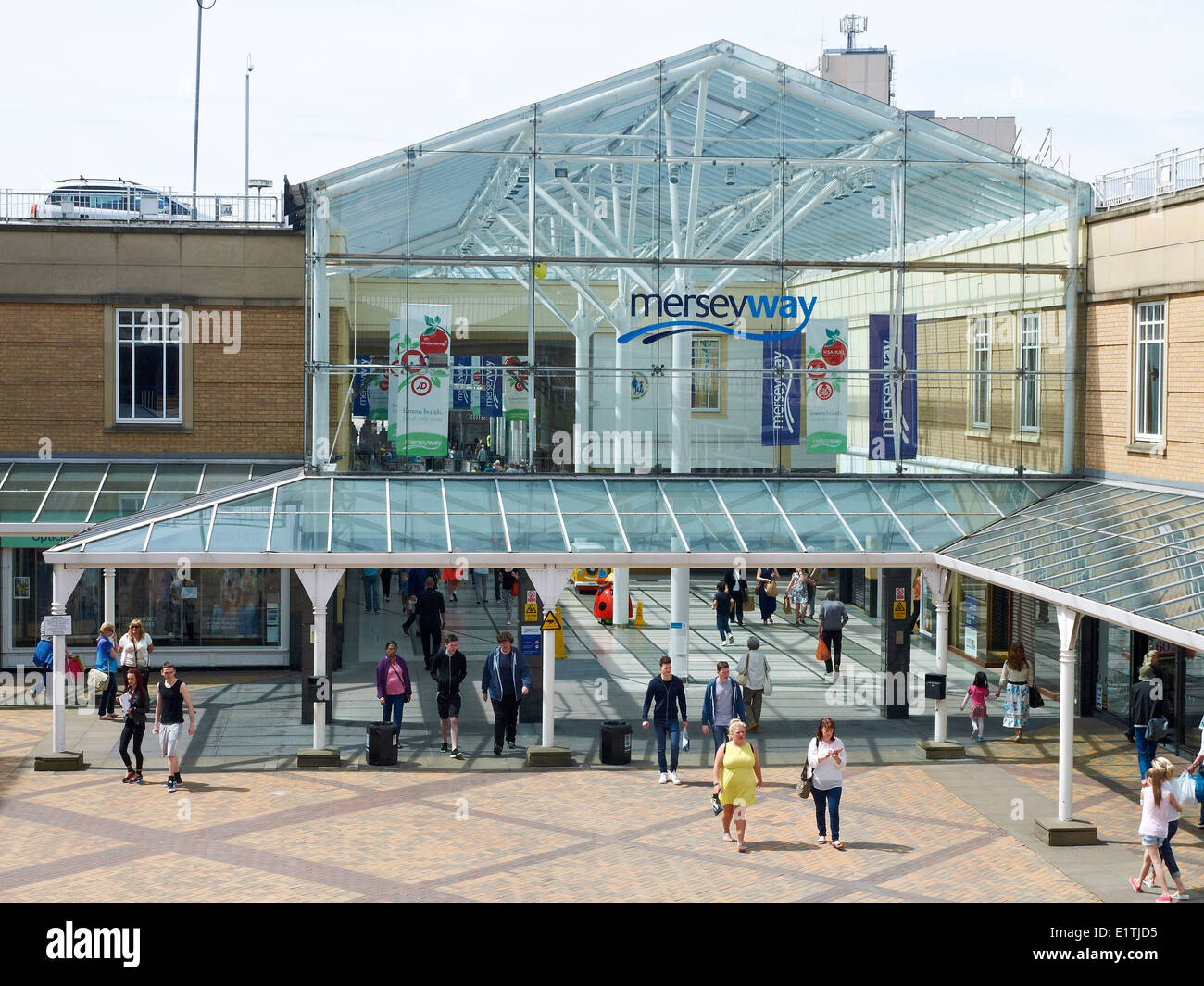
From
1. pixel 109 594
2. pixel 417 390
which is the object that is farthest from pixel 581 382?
pixel 109 594

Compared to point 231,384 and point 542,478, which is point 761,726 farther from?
point 231,384

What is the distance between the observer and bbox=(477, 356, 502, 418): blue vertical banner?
21.4 metres

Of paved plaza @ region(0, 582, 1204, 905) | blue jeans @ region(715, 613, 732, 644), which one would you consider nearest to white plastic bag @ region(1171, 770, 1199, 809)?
paved plaza @ region(0, 582, 1204, 905)

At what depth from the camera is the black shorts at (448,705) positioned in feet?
60.5

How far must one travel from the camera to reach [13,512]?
22.3m

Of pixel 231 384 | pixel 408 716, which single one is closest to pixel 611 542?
pixel 408 716

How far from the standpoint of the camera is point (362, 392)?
70.0ft

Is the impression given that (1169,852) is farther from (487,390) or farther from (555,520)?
(487,390)

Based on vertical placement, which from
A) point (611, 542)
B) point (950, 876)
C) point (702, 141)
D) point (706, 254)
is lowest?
point (950, 876)

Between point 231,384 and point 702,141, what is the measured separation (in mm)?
8861

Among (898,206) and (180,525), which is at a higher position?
(898,206)

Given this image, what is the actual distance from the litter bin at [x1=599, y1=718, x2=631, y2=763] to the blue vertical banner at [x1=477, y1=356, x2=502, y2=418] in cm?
547

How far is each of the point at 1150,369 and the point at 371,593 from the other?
629 inches

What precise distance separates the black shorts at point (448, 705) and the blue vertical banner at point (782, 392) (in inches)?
257
